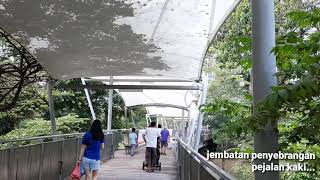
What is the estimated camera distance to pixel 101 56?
922 cm

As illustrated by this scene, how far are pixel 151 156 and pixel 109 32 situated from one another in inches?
268

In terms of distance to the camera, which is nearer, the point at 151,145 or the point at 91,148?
the point at 91,148

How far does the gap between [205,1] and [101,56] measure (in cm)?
339

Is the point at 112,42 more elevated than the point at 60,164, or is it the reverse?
the point at 112,42

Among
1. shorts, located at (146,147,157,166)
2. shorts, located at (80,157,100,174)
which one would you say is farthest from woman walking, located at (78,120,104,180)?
shorts, located at (146,147,157,166)

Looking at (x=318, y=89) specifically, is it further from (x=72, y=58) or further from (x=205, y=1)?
(x=72, y=58)

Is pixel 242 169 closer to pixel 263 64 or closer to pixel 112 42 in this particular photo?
pixel 112 42

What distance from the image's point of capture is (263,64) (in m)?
3.05

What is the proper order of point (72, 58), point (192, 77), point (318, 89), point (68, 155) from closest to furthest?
point (318, 89) < point (72, 58) < point (68, 155) < point (192, 77)

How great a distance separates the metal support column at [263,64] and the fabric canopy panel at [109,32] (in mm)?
3387

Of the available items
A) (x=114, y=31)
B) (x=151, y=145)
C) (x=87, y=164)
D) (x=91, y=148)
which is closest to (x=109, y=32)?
(x=114, y=31)

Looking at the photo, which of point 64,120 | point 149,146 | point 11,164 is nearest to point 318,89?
point 11,164

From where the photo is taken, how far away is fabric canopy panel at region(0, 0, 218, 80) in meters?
6.32

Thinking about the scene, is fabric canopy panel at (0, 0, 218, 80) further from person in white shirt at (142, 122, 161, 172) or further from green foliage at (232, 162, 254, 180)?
person in white shirt at (142, 122, 161, 172)
